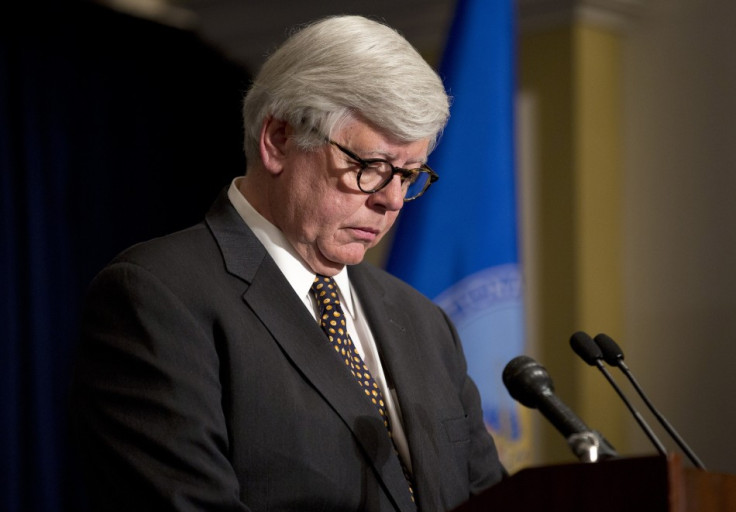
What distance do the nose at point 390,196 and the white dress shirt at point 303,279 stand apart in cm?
19

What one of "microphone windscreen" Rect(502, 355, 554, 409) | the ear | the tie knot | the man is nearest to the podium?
"microphone windscreen" Rect(502, 355, 554, 409)

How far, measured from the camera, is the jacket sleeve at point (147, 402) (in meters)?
1.64

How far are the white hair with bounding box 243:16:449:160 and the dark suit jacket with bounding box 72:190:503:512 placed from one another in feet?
0.81

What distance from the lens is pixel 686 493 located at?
127 centimetres

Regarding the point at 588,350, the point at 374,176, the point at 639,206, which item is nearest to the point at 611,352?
the point at 588,350

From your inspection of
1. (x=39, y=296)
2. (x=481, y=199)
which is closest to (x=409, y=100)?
(x=481, y=199)

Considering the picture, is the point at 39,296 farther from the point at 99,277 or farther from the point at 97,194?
the point at 99,277

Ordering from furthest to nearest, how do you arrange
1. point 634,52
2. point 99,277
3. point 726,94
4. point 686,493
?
point 634,52, point 726,94, point 99,277, point 686,493

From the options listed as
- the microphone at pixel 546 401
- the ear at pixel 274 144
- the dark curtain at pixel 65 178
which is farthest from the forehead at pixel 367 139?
the dark curtain at pixel 65 178

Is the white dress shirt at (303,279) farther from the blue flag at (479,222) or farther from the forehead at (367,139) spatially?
the blue flag at (479,222)

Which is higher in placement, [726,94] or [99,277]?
[726,94]

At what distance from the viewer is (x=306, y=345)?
1882 mm

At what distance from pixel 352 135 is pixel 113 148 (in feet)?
11.3

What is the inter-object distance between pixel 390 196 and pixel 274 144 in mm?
247
